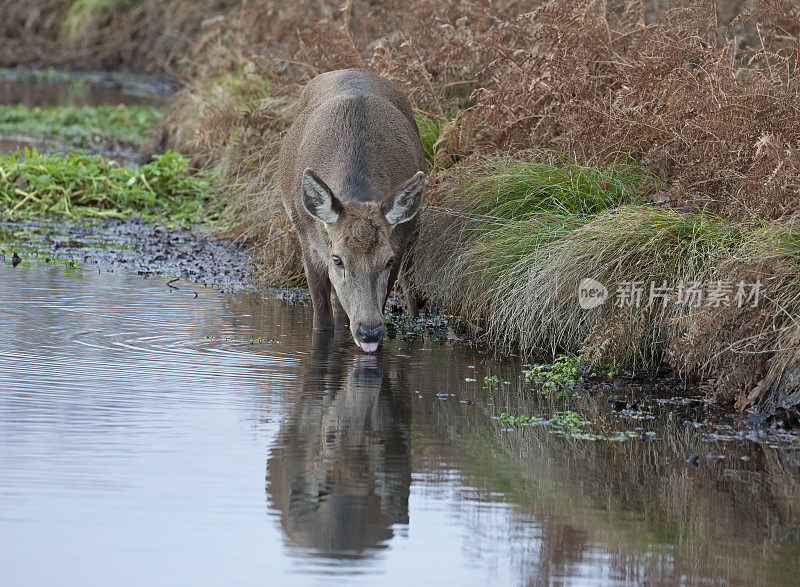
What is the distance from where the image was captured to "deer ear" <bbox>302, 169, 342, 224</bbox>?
8727 millimetres

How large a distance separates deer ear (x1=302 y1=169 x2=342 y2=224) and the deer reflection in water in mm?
1047

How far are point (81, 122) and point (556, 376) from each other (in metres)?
16.6

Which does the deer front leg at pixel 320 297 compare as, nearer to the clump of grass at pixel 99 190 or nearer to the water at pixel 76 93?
the clump of grass at pixel 99 190

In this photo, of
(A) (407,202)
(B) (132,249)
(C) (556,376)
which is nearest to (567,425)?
(C) (556,376)

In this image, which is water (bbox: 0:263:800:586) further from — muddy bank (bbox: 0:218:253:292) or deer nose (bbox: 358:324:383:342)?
muddy bank (bbox: 0:218:253:292)

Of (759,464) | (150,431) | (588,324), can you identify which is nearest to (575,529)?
(759,464)

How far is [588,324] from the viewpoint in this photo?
29.1 ft

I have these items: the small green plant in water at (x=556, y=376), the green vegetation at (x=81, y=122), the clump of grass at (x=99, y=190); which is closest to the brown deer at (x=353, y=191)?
the small green plant in water at (x=556, y=376)

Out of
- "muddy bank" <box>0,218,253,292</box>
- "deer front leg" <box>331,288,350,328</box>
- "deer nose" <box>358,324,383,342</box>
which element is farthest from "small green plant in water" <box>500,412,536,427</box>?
"muddy bank" <box>0,218,253,292</box>

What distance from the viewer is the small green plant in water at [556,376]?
8336 mm

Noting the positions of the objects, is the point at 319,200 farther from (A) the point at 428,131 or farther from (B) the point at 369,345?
(A) the point at 428,131

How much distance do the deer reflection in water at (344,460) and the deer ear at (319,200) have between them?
1047mm

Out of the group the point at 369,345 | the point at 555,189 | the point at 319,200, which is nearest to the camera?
the point at 369,345

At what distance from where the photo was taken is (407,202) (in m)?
8.98
